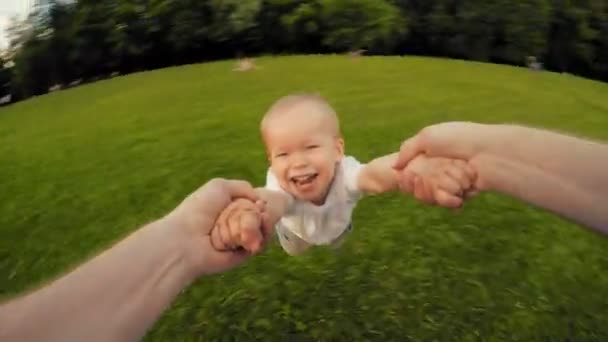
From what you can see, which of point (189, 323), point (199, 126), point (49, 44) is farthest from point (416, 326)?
point (49, 44)

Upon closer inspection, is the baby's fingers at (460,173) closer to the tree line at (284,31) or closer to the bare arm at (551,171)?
the bare arm at (551,171)

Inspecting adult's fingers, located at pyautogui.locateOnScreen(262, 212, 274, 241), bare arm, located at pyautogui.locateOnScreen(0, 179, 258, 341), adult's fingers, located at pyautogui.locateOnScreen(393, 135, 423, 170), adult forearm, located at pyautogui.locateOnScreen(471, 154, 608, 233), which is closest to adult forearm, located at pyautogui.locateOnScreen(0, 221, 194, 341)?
bare arm, located at pyautogui.locateOnScreen(0, 179, 258, 341)

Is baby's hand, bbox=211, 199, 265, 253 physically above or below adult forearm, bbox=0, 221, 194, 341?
above

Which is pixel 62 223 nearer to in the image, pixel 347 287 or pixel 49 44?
pixel 49 44

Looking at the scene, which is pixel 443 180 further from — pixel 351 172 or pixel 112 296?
pixel 112 296

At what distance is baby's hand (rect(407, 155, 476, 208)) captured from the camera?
1.36m

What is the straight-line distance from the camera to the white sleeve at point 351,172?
1.43 m

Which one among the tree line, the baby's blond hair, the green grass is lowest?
the green grass

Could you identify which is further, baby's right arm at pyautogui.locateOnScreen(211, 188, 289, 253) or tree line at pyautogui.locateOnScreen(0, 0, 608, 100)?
tree line at pyautogui.locateOnScreen(0, 0, 608, 100)

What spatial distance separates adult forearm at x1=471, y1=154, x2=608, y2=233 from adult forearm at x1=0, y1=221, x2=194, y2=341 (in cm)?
46

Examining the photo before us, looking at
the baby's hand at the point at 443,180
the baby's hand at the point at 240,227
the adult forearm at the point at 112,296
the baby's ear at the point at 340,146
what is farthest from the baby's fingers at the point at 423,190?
the adult forearm at the point at 112,296

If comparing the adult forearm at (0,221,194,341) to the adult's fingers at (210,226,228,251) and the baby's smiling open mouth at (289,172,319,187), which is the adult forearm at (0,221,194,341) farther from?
the baby's smiling open mouth at (289,172,319,187)

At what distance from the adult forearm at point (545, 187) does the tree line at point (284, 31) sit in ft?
0.73

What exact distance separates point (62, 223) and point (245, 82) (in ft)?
1.17
